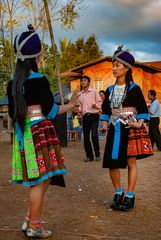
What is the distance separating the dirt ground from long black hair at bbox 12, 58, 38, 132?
1158mm

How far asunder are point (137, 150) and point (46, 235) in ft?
5.45

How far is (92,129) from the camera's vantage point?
32.8 feet

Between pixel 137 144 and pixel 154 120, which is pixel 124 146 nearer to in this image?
pixel 137 144

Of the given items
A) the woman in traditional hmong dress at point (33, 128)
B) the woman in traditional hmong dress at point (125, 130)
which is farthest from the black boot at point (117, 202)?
the woman in traditional hmong dress at point (33, 128)

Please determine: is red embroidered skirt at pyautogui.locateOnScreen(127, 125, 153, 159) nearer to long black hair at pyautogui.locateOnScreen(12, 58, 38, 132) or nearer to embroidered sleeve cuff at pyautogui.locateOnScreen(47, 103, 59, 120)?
embroidered sleeve cuff at pyautogui.locateOnScreen(47, 103, 59, 120)

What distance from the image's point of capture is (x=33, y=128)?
3.82 meters

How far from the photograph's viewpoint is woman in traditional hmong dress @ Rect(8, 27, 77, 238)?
377 centimetres

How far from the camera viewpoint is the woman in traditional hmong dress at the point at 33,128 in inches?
148

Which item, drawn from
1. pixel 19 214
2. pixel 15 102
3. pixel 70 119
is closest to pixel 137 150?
pixel 19 214

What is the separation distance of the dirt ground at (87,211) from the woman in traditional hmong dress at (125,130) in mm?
358

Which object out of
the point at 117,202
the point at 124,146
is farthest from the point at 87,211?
the point at 124,146

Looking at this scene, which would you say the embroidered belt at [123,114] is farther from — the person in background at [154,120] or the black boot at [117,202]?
the person in background at [154,120]

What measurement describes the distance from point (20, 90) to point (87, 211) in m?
2.00

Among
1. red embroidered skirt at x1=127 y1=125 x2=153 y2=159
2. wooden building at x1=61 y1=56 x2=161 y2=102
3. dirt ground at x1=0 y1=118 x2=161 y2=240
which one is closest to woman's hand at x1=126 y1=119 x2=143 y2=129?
red embroidered skirt at x1=127 y1=125 x2=153 y2=159
